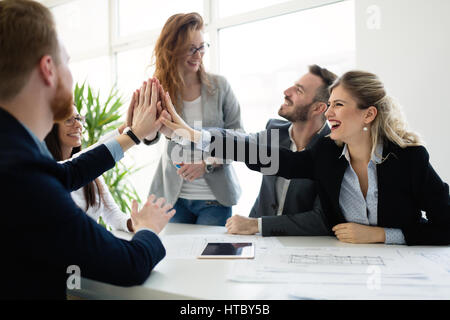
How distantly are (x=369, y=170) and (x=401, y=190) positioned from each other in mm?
155

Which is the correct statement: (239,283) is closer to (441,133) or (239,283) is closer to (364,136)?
(364,136)

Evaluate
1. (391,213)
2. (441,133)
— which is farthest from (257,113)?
(391,213)

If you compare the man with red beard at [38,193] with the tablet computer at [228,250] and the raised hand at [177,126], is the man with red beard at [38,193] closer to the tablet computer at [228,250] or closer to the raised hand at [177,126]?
the tablet computer at [228,250]

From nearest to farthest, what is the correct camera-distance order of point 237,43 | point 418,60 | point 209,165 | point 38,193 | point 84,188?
1. point 38,193
2. point 84,188
3. point 209,165
4. point 418,60
5. point 237,43

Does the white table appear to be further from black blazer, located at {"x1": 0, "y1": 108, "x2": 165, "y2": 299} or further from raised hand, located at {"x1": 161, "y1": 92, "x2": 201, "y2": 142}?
raised hand, located at {"x1": 161, "y1": 92, "x2": 201, "y2": 142}

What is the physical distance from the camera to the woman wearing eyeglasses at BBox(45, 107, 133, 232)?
69.9 inches

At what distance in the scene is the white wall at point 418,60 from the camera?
94.2 inches

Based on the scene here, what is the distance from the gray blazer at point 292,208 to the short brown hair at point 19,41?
1.12m

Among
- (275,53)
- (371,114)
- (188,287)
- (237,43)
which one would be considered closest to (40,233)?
(188,287)

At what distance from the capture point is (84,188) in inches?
69.6

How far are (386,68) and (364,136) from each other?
1.22m

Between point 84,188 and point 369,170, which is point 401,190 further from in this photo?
point 84,188

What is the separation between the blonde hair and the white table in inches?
33.8

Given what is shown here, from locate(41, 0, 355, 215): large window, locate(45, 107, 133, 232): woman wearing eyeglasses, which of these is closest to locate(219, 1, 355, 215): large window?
locate(41, 0, 355, 215): large window
